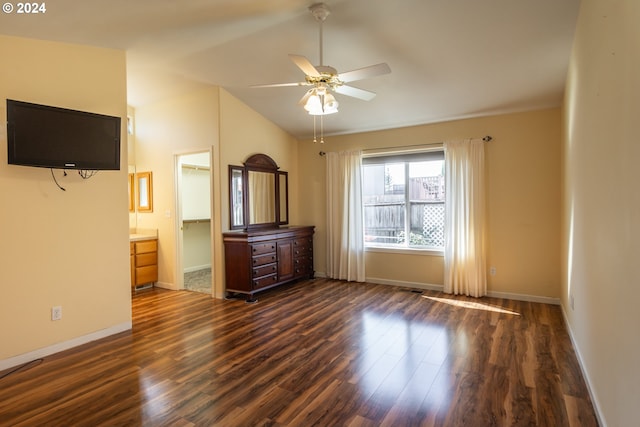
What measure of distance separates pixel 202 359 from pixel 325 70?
2.65 meters

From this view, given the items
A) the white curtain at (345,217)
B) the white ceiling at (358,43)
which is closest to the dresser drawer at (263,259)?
the white curtain at (345,217)

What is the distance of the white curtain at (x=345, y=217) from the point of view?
222 inches

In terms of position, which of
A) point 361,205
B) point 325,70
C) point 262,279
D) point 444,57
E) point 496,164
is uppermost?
point 444,57

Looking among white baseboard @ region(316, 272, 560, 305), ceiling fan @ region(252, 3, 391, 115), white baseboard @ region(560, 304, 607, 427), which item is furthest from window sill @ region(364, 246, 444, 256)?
ceiling fan @ region(252, 3, 391, 115)

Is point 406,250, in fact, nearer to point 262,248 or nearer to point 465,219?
point 465,219

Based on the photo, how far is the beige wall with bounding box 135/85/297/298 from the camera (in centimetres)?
484

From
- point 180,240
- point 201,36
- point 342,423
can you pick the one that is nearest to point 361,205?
point 180,240

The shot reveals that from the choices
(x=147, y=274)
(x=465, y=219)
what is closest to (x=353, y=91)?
(x=465, y=219)

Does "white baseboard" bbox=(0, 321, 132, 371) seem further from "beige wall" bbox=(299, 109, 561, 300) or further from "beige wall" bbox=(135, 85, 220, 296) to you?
"beige wall" bbox=(299, 109, 561, 300)

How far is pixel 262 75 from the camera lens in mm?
4227

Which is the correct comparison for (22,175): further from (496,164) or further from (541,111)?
(541,111)

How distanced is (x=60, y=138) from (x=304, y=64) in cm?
227

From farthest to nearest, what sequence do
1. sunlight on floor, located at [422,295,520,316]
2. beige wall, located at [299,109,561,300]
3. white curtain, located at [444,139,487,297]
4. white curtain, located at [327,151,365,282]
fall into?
1. white curtain, located at [327,151,365,282]
2. white curtain, located at [444,139,487,297]
3. beige wall, located at [299,109,561,300]
4. sunlight on floor, located at [422,295,520,316]

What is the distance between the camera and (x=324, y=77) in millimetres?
2854
